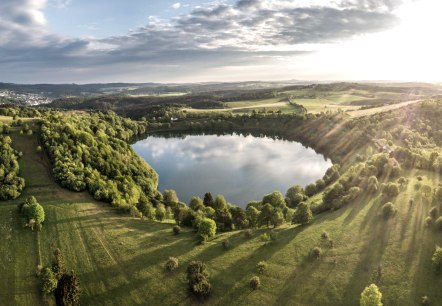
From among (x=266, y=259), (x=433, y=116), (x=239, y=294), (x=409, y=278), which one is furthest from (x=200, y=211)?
(x=433, y=116)

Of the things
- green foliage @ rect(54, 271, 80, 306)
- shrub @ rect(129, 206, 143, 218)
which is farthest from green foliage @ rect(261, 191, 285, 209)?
green foliage @ rect(54, 271, 80, 306)

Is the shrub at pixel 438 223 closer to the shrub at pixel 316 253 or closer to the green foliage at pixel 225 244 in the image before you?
the shrub at pixel 316 253

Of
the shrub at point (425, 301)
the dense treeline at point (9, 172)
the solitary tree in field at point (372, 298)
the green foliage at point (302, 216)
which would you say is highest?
the dense treeline at point (9, 172)

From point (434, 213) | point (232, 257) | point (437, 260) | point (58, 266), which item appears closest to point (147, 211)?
point (58, 266)

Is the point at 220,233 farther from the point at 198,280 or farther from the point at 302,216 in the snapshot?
the point at 198,280

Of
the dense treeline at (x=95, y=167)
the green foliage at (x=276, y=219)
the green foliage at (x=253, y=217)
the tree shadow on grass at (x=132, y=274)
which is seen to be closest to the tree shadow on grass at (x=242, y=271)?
Result: the green foliage at (x=276, y=219)

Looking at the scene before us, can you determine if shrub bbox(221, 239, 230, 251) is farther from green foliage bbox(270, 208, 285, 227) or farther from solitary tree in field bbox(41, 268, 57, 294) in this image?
solitary tree in field bbox(41, 268, 57, 294)
